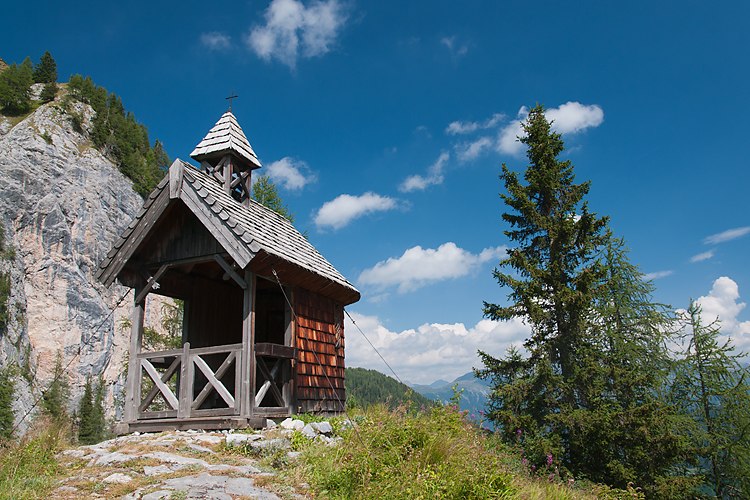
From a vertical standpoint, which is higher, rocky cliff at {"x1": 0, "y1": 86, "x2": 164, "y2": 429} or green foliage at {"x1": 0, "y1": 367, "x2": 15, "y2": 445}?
rocky cliff at {"x1": 0, "y1": 86, "x2": 164, "y2": 429}

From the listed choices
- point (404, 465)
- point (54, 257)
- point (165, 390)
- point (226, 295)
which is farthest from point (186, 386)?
point (54, 257)

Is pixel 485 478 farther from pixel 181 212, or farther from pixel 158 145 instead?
pixel 158 145

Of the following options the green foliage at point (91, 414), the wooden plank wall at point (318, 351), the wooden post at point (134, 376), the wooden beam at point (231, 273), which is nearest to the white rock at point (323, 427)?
the wooden plank wall at point (318, 351)

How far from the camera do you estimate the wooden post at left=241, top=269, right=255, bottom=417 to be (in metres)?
8.50

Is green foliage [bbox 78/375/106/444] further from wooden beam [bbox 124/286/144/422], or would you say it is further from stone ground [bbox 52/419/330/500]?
stone ground [bbox 52/419/330/500]

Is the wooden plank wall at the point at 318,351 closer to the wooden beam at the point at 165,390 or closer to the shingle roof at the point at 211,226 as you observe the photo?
the shingle roof at the point at 211,226

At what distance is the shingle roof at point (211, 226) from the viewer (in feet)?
29.3

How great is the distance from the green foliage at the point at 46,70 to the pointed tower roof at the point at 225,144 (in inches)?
4035

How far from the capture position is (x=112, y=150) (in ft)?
265

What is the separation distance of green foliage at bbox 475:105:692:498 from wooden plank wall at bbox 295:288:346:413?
16.7ft

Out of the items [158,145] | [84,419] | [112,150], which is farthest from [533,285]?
[158,145]

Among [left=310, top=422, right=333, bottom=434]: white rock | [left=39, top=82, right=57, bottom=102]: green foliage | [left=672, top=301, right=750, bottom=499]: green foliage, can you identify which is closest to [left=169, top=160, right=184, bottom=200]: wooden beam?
[left=310, top=422, right=333, bottom=434]: white rock

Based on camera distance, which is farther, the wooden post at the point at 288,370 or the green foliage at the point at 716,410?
the green foliage at the point at 716,410

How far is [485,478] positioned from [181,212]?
309 inches
